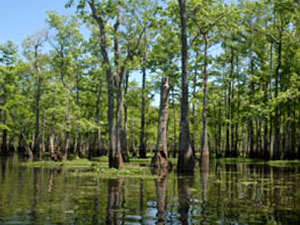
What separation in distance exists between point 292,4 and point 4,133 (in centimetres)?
4504

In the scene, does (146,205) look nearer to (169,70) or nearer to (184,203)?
(184,203)

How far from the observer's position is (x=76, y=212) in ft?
27.3

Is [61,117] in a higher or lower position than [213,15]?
lower

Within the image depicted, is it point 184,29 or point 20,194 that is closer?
point 20,194

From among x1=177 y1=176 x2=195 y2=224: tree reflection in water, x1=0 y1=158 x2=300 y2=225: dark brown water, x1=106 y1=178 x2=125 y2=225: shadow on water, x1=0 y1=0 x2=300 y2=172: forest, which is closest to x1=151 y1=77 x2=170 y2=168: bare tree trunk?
x1=0 y1=0 x2=300 y2=172: forest

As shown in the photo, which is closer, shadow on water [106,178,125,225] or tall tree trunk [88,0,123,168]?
shadow on water [106,178,125,225]

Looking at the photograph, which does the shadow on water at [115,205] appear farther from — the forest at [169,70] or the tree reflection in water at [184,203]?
the forest at [169,70]

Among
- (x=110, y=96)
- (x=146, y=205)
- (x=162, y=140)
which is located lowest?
(x=146, y=205)

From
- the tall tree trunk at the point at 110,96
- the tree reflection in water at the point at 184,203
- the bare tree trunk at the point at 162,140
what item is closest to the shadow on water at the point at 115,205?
the tree reflection in water at the point at 184,203

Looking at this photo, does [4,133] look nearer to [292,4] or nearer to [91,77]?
[91,77]

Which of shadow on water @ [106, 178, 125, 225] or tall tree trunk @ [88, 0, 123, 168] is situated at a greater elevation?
tall tree trunk @ [88, 0, 123, 168]

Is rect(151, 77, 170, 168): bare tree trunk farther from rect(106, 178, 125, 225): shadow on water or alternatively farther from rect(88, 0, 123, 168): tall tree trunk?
rect(106, 178, 125, 225): shadow on water

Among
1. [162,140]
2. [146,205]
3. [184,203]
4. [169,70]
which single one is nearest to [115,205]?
[146,205]

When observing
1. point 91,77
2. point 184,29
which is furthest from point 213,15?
point 91,77
